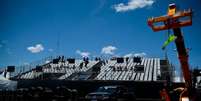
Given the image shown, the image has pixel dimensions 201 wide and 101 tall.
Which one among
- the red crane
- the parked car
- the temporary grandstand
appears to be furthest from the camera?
the temporary grandstand

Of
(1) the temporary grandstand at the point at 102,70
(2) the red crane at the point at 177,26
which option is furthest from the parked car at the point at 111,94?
(2) the red crane at the point at 177,26

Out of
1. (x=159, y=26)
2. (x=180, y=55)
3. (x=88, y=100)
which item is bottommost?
(x=88, y=100)

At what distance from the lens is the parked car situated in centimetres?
1956

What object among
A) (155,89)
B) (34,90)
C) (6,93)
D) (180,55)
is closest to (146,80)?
(155,89)

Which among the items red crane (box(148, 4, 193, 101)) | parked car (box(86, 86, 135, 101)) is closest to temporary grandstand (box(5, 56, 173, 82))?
parked car (box(86, 86, 135, 101))

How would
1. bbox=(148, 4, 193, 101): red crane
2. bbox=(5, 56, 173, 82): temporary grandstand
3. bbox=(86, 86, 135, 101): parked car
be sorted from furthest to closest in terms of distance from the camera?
bbox=(5, 56, 173, 82): temporary grandstand → bbox=(86, 86, 135, 101): parked car → bbox=(148, 4, 193, 101): red crane

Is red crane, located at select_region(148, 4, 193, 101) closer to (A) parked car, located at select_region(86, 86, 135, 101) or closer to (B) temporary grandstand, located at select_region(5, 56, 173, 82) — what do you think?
(A) parked car, located at select_region(86, 86, 135, 101)

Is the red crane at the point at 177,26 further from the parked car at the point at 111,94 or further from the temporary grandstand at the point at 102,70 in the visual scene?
the temporary grandstand at the point at 102,70

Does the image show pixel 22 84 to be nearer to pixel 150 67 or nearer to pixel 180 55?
pixel 150 67

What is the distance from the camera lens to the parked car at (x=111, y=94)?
64.2 feet

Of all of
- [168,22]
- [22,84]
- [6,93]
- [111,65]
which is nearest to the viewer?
[168,22]

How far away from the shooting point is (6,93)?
18531 mm

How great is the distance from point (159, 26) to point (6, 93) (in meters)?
14.8

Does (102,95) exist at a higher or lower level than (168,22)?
lower
